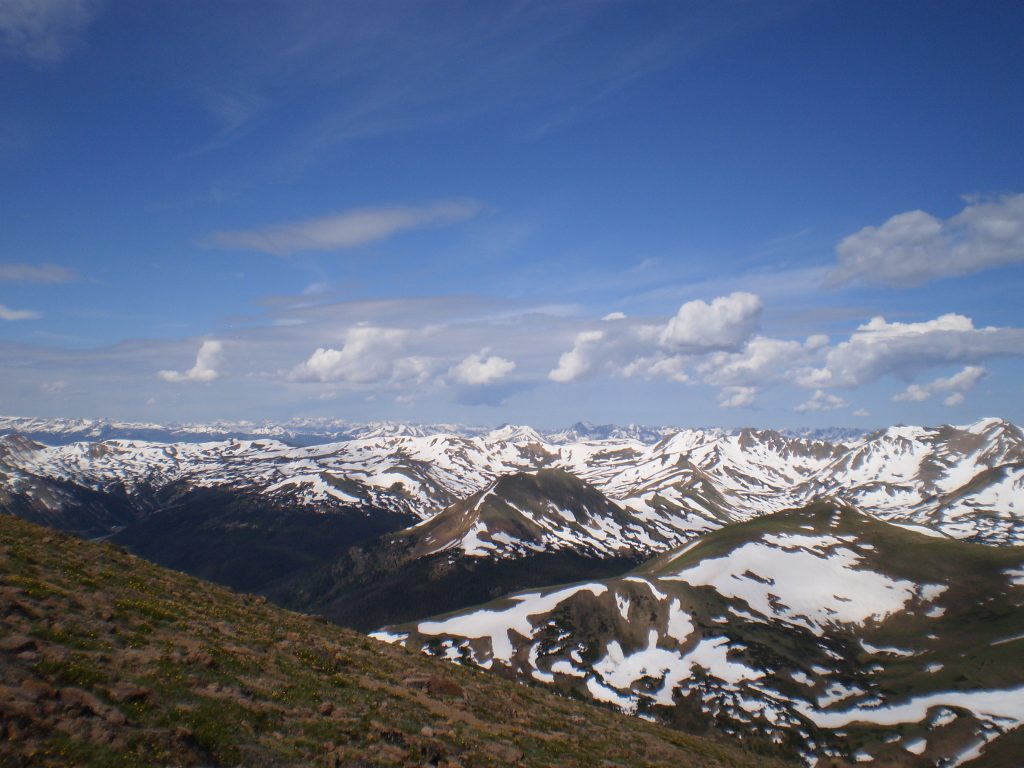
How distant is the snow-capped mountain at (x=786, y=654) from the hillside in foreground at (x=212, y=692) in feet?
294

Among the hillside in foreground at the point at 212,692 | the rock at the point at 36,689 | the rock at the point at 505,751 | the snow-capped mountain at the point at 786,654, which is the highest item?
the rock at the point at 36,689

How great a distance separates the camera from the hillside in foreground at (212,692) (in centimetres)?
2073

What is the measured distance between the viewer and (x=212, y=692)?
1057 inches

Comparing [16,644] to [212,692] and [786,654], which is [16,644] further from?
[786,654]

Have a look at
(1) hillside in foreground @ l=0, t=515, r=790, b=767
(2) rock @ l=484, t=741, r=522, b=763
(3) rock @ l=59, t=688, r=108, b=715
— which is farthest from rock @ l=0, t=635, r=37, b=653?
(2) rock @ l=484, t=741, r=522, b=763

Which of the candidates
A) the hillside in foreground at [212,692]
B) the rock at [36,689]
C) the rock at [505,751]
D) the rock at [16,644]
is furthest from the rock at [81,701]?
the rock at [505,751]

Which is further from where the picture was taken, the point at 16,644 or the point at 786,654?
the point at 786,654

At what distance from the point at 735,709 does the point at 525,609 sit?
2509 inches

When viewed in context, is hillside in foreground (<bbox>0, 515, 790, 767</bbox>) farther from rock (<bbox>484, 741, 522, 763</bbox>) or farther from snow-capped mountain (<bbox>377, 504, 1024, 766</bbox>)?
snow-capped mountain (<bbox>377, 504, 1024, 766</bbox>)

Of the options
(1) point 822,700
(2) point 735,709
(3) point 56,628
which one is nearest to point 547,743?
(3) point 56,628

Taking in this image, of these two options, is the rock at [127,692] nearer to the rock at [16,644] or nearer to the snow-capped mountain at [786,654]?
the rock at [16,644]

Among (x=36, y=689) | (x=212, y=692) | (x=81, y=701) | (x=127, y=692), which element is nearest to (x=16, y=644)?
(x=36, y=689)

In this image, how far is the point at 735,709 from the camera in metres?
132

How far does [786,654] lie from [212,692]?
165078 mm
